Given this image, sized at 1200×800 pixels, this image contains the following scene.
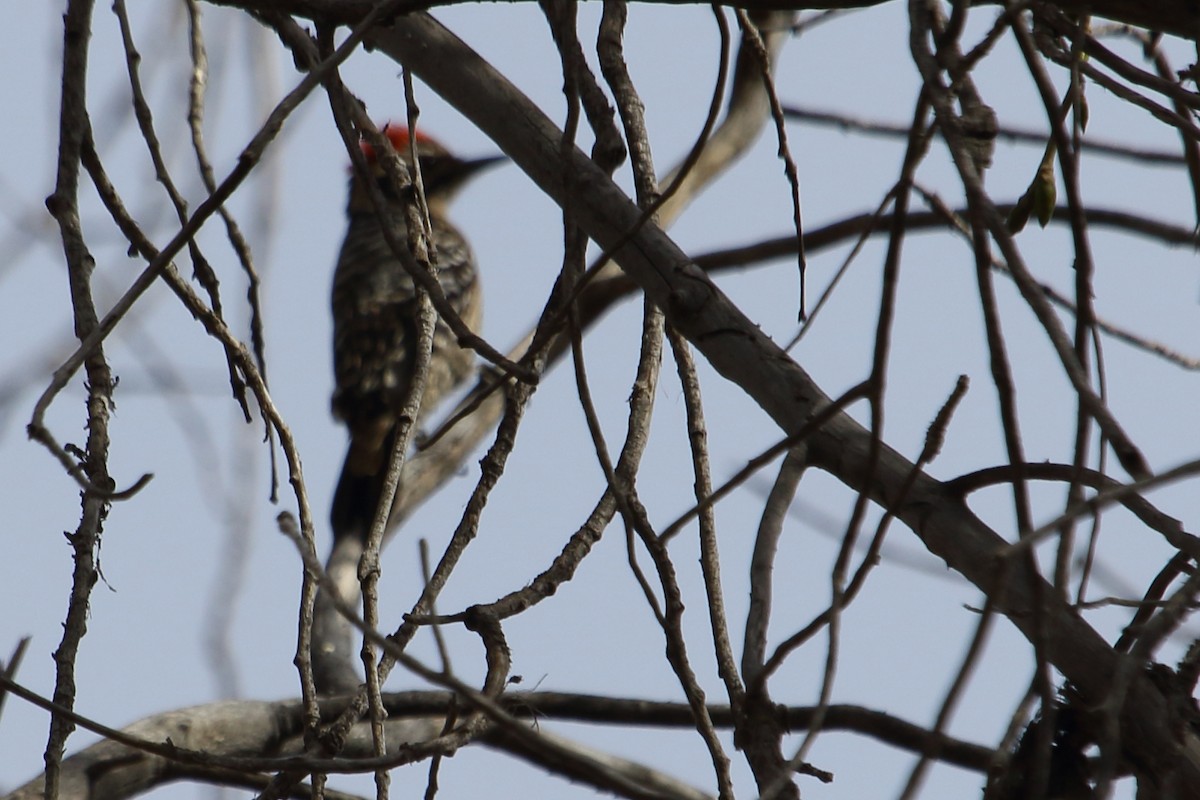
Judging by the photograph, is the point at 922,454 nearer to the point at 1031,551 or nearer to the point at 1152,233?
the point at 1031,551

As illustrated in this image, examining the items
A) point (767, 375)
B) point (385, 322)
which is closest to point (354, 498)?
point (385, 322)

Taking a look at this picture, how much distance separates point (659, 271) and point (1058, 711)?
63 centimetres

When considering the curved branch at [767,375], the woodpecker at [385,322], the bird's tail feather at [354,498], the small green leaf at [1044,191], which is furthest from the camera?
the woodpecker at [385,322]

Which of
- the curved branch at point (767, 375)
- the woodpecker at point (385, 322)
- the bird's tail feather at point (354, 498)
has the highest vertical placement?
the woodpecker at point (385, 322)

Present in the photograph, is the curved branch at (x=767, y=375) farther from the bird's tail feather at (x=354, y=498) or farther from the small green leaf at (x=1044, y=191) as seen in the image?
the bird's tail feather at (x=354, y=498)

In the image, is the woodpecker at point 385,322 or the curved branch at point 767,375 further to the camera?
the woodpecker at point 385,322

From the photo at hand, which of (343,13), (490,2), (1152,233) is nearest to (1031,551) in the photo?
(490,2)

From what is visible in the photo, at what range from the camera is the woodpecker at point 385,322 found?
21.5 feet

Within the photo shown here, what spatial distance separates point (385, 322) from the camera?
23.0 feet

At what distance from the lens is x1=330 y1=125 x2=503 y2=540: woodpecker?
655 cm

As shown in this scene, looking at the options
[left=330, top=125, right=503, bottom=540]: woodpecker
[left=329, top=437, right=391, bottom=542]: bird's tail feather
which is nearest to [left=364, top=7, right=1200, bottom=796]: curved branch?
[left=329, top=437, right=391, bottom=542]: bird's tail feather

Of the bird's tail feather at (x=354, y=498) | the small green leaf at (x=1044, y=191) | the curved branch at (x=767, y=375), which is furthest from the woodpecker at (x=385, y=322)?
the small green leaf at (x=1044, y=191)

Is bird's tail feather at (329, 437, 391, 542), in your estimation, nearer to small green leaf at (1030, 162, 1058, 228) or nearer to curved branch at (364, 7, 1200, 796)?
curved branch at (364, 7, 1200, 796)

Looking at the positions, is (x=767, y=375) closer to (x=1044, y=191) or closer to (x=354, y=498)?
(x=1044, y=191)
